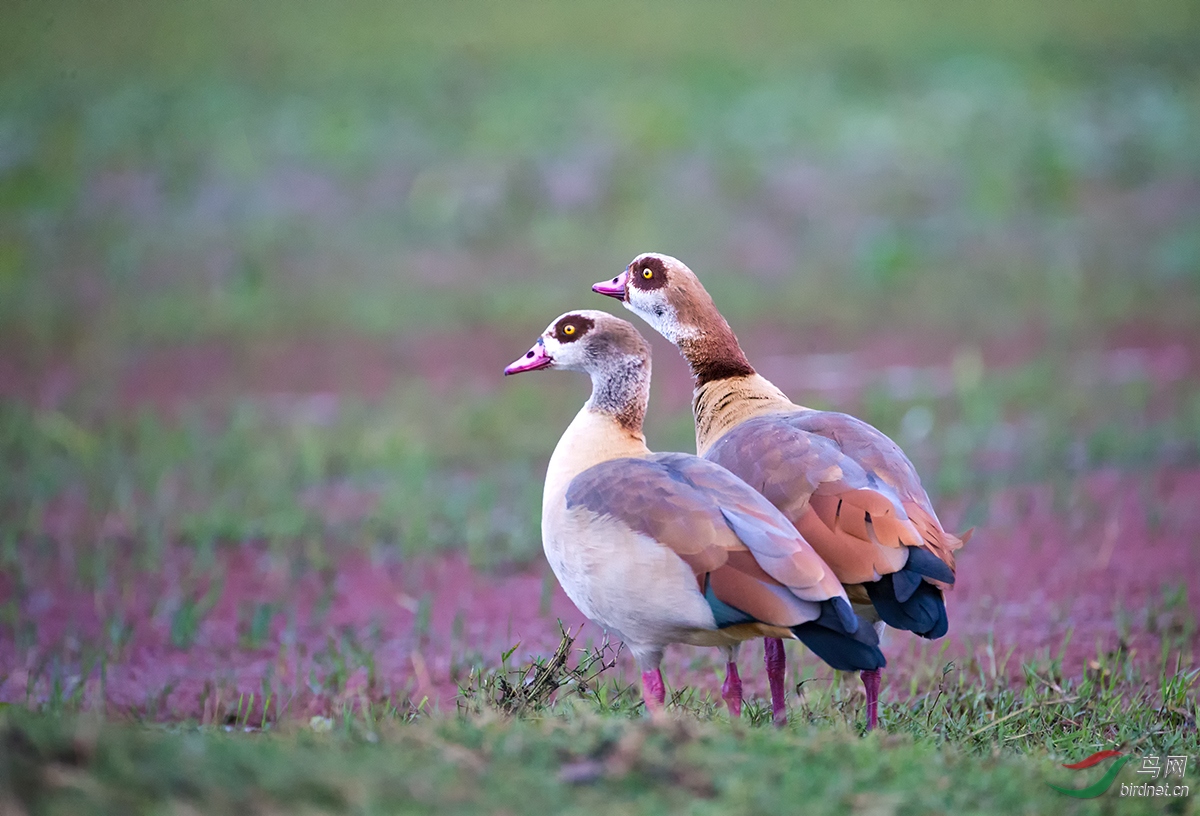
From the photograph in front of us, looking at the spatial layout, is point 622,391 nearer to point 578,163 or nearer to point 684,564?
point 684,564

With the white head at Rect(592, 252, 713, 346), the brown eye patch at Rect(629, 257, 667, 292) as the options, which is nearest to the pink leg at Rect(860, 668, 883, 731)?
the white head at Rect(592, 252, 713, 346)

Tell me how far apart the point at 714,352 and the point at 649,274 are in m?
0.36

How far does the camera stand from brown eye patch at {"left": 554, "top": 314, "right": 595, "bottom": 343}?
15.5 ft

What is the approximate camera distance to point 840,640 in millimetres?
3781

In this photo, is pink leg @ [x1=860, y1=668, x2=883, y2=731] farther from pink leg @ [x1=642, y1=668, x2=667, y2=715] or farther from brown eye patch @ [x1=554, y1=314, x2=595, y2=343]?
brown eye patch @ [x1=554, y1=314, x2=595, y2=343]

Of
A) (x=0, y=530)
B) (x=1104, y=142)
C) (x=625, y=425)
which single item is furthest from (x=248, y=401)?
(x=1104, y=142)

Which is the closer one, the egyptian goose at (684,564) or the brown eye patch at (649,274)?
the egyptian goose at (684,564)

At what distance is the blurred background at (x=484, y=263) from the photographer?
734 cm

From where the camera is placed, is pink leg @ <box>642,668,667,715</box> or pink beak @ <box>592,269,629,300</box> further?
pink beak @ <box>592,269,629,300</box>

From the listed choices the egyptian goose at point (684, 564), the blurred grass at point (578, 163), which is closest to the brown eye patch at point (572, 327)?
the egyptian goose at point (684, 564)

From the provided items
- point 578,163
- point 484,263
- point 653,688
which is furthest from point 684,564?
point 578,163

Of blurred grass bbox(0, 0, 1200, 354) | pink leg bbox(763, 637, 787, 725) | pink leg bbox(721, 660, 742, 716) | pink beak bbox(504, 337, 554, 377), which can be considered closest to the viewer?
pink leg bbox(721, 660, 742, 716)

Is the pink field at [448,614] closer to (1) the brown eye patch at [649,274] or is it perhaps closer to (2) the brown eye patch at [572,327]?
(2) the brown eye patch at [572,327]

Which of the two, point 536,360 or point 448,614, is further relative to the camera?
point 448,614
